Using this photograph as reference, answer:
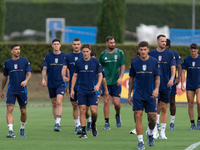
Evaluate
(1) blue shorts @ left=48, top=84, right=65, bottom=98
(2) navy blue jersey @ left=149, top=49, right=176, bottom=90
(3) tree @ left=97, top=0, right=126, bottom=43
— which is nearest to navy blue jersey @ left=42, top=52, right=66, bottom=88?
(1) blue shorts @ left=48, top=84, right=65, bottom=98

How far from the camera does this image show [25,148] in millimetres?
9938

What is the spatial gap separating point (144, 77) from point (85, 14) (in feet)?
114

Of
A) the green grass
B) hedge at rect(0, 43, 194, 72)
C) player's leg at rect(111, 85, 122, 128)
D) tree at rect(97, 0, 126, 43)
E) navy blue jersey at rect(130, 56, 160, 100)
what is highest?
tree at rect(97, 0, 126, 43)

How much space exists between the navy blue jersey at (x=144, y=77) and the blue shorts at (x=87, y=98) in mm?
1945

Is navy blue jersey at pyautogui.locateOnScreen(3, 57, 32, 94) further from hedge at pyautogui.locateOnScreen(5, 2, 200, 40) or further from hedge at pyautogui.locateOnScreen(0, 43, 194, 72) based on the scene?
hedge at pyautogui.locateOnScreen(5, 2, 200, 40)

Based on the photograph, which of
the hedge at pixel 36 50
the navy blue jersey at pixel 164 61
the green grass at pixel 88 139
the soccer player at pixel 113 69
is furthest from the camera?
the hedge at pixel 36 50

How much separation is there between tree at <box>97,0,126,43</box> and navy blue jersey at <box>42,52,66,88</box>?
A: 1581 centimetres

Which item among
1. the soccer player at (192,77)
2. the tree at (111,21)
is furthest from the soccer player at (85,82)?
the tree at (111,21)

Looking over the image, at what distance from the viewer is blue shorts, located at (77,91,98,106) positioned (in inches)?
455

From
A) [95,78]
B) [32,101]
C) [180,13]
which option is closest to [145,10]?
[180,13]

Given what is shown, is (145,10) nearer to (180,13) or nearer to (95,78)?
(180,13)

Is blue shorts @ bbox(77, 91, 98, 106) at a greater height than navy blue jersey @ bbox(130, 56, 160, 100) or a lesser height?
lesser

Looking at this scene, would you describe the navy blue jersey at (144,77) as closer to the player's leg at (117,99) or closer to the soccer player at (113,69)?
the soccer player at (113,69)

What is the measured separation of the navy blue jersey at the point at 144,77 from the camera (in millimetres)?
9820
